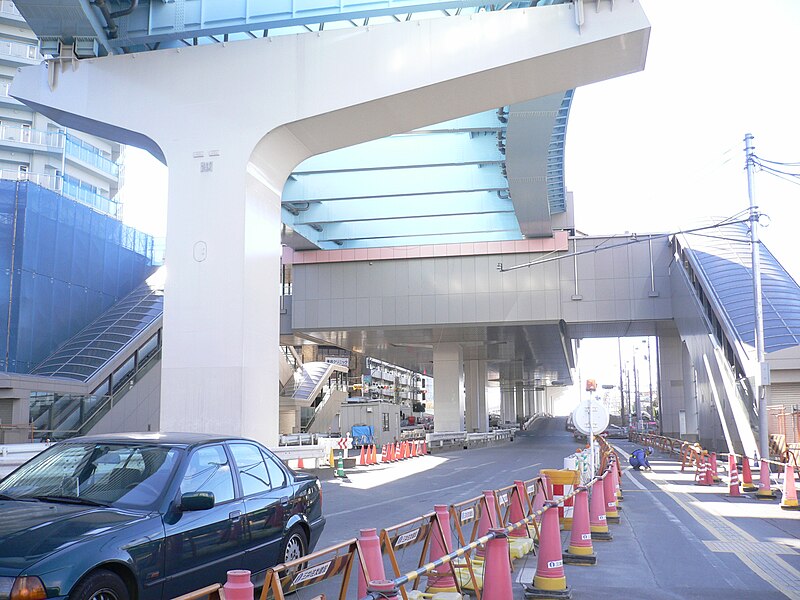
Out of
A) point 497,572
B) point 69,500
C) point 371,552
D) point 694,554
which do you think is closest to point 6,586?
point 69,500

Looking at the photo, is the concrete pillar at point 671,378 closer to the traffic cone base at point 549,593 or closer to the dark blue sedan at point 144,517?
the traffic cone base at point 549,593

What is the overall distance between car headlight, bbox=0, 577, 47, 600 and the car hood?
94 millimetres

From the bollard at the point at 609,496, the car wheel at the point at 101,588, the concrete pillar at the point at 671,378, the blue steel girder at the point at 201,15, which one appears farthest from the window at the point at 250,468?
the concrete pillar at the point at 671,378

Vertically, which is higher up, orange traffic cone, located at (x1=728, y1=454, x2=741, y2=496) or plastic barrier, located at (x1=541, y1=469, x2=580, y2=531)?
plastic barrier, located at (x1=541, y1=469, x2=580, y2=531)

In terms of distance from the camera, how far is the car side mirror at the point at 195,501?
571cm

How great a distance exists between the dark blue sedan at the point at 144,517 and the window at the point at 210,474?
0.01 m

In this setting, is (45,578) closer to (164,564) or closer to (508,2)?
(164,564)

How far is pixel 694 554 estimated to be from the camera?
10.0 m

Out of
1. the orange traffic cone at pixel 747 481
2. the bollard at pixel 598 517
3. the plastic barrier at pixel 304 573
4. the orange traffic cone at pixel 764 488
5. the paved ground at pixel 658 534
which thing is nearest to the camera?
the plastic barrier at pixel 304 573

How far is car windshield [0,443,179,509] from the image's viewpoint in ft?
19.1

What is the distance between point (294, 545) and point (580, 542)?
3.90 meters

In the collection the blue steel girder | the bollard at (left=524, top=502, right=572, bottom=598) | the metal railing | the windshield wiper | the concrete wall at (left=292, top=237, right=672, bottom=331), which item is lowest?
the bollard at (left=524, top=502, right=572, bottom=598)

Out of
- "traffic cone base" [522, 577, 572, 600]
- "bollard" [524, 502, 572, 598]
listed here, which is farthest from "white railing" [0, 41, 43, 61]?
"traffic cone base" [522, 577, 572, 600]

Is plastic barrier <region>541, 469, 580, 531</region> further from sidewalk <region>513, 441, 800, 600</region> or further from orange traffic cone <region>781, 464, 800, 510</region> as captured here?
orange traffic cone <region>781, 464, 800, 510</region>
